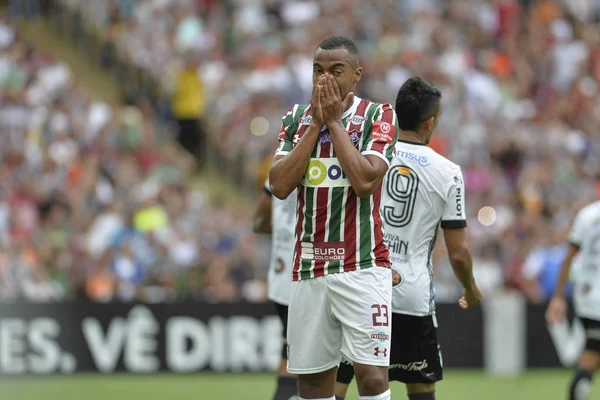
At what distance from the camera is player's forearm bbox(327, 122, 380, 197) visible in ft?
20.9

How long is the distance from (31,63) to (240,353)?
19.8ft

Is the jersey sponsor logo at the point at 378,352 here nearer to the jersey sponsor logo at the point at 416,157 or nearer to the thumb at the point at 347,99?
the thumb at the point at 347,99

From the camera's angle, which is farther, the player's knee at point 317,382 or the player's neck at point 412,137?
the player's neck at point 412,137

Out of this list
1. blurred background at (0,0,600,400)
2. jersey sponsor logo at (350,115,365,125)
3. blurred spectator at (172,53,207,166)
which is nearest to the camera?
jersey sponsor logo at (350,115,365,125)

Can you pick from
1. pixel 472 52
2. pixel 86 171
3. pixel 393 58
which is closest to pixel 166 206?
pixel 86 171

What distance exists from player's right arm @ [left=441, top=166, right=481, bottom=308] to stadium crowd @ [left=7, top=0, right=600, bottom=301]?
791 cm

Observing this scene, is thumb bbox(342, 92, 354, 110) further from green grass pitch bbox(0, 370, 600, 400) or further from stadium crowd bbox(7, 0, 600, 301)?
stadium crowd bbox(7, 0, 600, 301)

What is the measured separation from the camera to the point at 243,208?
59.0ft

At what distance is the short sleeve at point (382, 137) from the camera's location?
6516 mm

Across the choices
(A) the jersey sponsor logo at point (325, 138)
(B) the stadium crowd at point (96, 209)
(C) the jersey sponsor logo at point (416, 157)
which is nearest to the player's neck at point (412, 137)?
(C) the jersey sponsor logo at point (416, 157)

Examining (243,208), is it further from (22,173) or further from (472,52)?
(472,52)

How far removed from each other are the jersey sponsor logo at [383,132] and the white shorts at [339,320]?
69 centimetres

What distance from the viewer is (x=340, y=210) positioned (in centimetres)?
655

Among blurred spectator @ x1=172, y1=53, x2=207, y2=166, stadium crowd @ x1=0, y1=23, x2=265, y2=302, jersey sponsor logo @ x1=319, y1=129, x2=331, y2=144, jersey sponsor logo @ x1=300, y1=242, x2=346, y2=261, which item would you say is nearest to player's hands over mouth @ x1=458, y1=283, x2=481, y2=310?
jersey sponsor logo @ x1=300, y1=242, x2=346, y2=261
